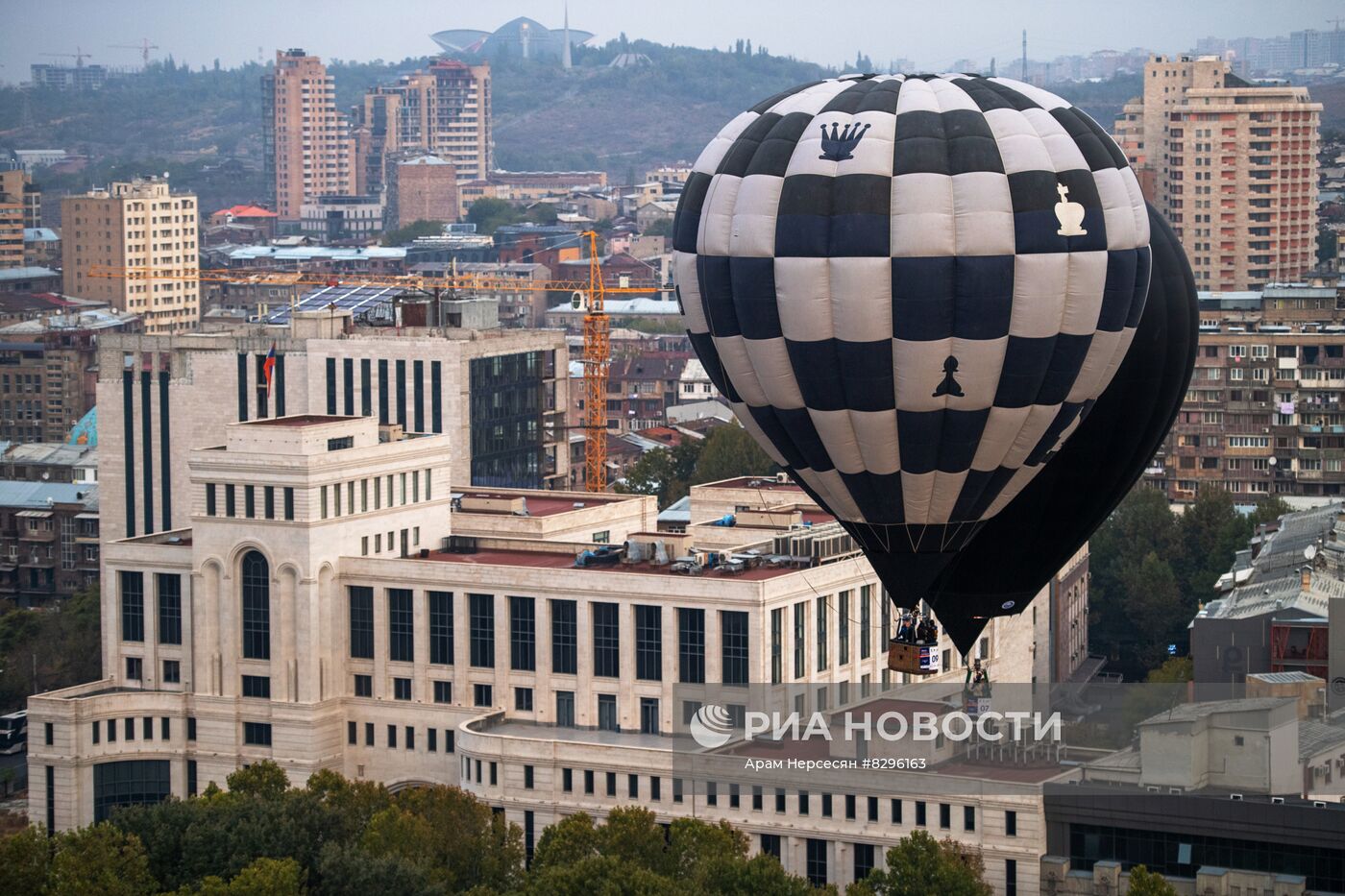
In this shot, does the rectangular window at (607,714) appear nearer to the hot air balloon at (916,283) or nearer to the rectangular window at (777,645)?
the rectangular window at (777,645)

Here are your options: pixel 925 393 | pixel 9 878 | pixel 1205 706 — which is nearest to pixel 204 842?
pixel 9 878

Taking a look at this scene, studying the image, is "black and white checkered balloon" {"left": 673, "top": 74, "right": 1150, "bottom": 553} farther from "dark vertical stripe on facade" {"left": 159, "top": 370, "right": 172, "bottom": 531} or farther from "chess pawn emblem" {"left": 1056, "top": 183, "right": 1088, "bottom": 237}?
"dark vertical stripe on facade" {"left": 159, "top": 370, "right": 172, "bottom": 531}

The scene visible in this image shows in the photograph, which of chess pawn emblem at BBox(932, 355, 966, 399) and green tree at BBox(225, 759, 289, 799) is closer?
chess pawn emblem at BBox(932, 355, 966, 399)

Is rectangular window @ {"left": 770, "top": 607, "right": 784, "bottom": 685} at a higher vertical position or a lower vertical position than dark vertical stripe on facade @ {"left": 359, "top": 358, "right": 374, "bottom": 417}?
lower

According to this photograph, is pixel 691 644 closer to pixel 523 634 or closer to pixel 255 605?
pixel 523 634

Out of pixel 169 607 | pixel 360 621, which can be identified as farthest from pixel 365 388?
pixel 360 621

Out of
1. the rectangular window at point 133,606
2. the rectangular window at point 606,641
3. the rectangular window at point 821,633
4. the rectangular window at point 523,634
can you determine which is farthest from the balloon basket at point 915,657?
the rectangular window at point 133,606

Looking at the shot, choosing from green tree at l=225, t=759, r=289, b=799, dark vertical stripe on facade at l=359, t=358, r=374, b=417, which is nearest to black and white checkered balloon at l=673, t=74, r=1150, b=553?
green tree at l=225, t=759, r=289, b=799
